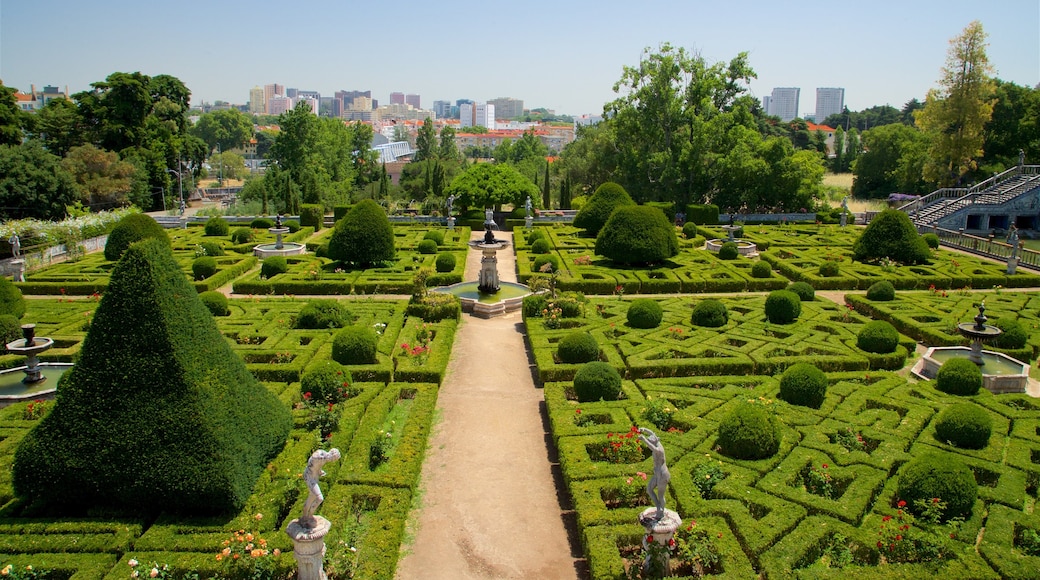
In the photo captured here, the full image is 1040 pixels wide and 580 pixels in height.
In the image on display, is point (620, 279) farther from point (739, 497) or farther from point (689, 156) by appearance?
point (689, 156)

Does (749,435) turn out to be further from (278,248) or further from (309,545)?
(278,248)

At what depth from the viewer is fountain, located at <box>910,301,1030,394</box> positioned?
55.2 ft

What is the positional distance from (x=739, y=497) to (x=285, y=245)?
2822 cm

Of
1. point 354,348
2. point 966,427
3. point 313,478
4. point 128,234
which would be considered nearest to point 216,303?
point 354,348

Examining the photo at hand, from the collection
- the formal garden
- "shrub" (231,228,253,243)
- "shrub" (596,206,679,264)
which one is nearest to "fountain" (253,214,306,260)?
"shrub" (231,228,253,243)

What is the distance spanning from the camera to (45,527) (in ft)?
33.1

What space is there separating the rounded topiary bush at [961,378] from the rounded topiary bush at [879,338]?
2.20 metres

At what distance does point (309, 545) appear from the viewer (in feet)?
29.6

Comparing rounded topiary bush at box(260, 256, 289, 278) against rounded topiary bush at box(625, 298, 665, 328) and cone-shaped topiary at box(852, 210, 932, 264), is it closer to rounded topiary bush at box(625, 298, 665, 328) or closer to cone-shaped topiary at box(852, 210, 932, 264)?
rounded topiary bush at box(625, 298, 665, 328)

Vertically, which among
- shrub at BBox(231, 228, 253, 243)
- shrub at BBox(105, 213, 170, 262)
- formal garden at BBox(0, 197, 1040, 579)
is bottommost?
formal garden at BBox(0, 197, 1040, 579)

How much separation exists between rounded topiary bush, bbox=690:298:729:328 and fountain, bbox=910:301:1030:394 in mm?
5267

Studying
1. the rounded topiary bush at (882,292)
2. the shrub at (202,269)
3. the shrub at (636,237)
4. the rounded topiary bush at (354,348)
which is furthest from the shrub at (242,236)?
the rounded topiary bush at (882,292)

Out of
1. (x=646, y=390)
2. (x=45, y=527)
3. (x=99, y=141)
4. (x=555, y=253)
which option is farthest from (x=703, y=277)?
(x=99, y=141)

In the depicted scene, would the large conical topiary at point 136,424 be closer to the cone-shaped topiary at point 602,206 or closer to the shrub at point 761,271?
the shrub at point 761,271
